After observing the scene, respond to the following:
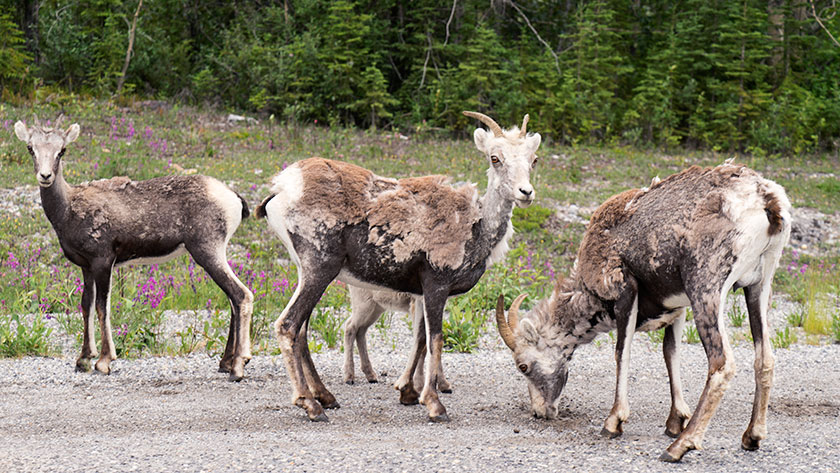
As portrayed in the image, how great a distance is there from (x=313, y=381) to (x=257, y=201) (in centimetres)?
828

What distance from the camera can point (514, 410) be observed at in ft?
23.6

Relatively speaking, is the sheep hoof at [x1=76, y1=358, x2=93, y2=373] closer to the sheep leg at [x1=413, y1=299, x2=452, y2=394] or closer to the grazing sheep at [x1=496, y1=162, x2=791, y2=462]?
the sheep leg at [x1=413, y1=299, x2=452, y2=394]

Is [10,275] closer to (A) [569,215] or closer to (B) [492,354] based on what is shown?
(B) [492,354]

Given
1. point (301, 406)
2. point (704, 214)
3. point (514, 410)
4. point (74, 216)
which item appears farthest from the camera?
point (74, 216)

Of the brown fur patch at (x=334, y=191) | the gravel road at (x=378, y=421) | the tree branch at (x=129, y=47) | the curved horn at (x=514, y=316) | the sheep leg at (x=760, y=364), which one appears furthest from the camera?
the tree branch at (x=129, y=47)

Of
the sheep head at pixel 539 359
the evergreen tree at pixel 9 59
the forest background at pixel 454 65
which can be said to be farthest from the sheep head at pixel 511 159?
the evergreen tree at pixel 9 59

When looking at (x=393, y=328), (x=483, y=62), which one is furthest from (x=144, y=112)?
(x=393, y=328)

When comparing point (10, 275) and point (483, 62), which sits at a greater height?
point (483, 62)

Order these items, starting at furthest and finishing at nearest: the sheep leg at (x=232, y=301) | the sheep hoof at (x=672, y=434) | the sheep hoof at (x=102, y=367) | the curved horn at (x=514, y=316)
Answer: the sheep leg at (x=232, y=301) → the sheep hoof at (x=102, y=367) → the curved horn at (x=514, y=316) → the sheep hoof at (x=672, y=434)

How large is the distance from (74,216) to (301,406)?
2.99 m

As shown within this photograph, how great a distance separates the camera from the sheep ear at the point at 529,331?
7.07 meters

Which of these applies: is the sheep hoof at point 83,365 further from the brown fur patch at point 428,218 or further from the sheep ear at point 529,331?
the sheep ear at point 529,331

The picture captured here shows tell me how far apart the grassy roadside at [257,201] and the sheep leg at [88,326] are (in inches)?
25.1

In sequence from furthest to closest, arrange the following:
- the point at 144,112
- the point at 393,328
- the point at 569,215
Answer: the point at 144,112 < the point at 569,215 < the point at 393,328
